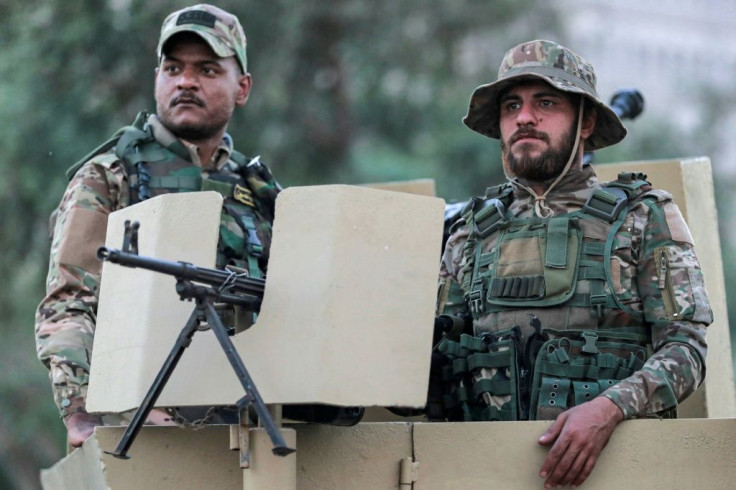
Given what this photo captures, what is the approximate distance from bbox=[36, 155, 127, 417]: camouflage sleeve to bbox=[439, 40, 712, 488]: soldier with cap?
4.52 ft

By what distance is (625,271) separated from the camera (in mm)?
5066

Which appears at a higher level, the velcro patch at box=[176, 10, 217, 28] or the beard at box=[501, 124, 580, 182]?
the velcro patch at box=[176, 10, 217, 28]

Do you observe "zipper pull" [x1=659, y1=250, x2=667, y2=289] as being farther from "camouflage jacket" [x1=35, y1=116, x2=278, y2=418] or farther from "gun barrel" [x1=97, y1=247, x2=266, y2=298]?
"camouflage jacket" [x1=35, y1=116, x2=278, y2=418]

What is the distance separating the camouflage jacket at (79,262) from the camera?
5441 mm

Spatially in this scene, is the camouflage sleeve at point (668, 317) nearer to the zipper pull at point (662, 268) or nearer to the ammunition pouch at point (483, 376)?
the zipper pull at point (662, 268)

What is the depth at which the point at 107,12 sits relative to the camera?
14242 mm

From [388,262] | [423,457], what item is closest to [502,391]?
[423,457]

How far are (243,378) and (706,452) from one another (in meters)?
1.51

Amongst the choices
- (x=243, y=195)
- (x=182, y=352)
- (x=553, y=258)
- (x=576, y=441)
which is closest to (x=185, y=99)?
(x=243, y=195)

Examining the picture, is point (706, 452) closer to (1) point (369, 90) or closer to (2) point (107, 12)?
(2) point (107, 12)

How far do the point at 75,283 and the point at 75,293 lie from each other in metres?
0.04

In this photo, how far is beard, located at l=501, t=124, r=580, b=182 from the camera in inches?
211

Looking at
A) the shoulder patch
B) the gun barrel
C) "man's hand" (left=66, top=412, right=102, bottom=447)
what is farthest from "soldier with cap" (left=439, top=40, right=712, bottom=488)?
the shoulder patch

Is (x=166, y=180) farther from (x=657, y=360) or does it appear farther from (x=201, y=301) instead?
(x=657, y=360)
